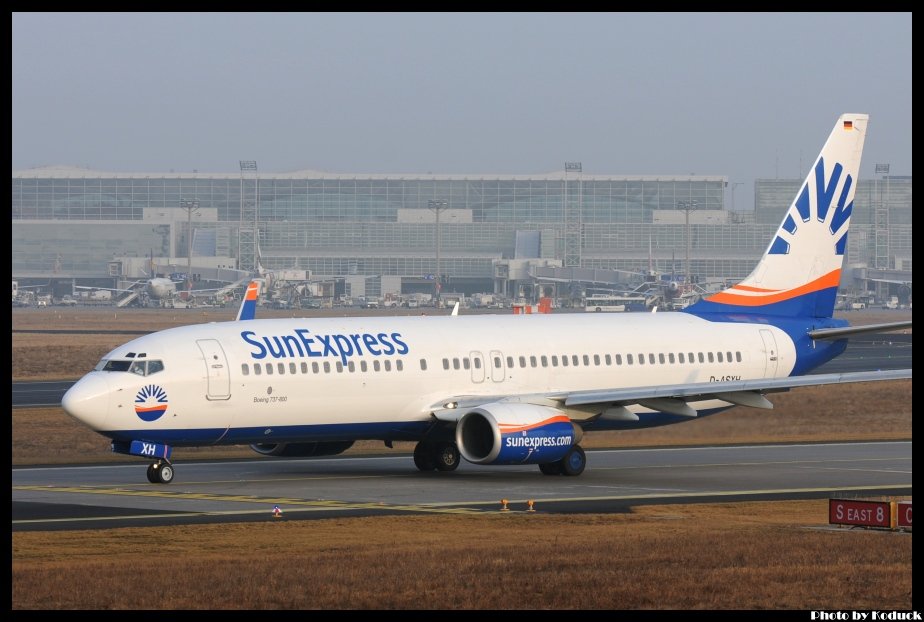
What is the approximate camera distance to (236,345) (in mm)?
42469

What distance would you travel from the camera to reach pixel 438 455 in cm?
4606

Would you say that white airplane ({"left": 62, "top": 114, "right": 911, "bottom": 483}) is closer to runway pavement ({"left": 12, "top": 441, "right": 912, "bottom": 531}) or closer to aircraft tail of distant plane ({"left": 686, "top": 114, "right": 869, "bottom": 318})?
aircraft tail of distant plane ({"left": 686, "top": 114, "right": 869, "bottom": 318})

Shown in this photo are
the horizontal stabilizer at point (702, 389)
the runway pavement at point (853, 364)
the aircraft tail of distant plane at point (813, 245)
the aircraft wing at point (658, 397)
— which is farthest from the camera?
the runway pavement at point (853, 364)

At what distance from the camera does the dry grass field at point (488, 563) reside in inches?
910

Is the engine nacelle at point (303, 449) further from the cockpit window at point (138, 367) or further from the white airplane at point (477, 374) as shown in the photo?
the cockpit window at point (138, 367)

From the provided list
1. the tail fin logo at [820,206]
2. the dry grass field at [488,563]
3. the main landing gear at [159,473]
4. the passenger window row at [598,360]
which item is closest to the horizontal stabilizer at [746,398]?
the passenger window row at [598,360]

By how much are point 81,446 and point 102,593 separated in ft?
105

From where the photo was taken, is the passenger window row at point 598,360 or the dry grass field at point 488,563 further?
the passenger window row at point 598,360

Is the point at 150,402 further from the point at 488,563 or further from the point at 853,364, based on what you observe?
the point at 853,364

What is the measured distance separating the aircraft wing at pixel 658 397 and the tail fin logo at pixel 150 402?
7.86 m

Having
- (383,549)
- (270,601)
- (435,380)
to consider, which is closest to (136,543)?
(383,549)

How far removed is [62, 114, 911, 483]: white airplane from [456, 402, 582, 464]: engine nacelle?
0.04 m

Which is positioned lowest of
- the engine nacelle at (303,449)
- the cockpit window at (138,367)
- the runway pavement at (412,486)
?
the runway pavement at (412,486)

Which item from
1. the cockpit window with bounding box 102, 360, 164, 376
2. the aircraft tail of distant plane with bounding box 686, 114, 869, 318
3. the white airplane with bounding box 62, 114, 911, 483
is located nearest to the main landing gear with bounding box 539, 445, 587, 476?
the white airplane with bounding box 62, 114, 911, 483
